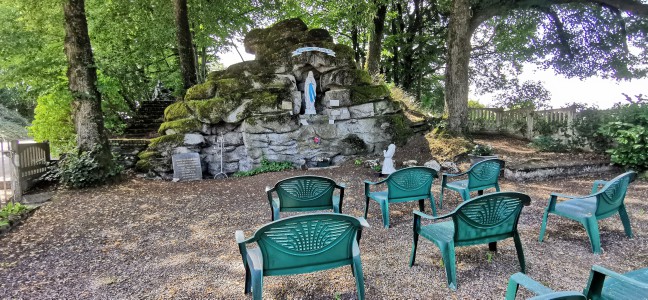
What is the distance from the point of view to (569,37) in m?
11.1

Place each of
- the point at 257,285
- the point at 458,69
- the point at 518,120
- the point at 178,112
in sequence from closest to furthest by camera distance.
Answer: the point at 257,285 → the point at 178,112 → the point at 458,69 → the point at 518,120

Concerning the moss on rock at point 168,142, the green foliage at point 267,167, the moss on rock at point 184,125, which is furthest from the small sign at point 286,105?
the moss on rock at point 168,142

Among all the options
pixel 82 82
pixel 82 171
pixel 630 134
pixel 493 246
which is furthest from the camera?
pixel 82 82

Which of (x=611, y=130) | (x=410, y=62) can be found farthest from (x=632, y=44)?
(x=410, y=62)

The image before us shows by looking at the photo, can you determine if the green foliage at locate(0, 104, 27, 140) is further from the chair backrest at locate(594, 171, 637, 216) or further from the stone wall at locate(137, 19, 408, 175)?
the chair backrest at locate(594, 171, 637, 216)

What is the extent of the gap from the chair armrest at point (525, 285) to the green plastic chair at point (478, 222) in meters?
0.68

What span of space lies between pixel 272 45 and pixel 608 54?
35.2 ft

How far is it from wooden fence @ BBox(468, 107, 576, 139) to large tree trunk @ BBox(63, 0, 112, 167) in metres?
11.3

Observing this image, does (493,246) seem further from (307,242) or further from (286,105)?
(286,105)

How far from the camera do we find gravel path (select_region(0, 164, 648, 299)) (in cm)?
282

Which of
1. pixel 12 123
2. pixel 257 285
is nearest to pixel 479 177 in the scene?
pixel 257 285

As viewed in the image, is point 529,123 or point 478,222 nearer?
point 478,222

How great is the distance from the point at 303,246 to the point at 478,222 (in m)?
1.47

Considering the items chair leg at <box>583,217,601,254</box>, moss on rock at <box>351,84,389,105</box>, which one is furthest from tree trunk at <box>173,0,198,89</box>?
chair leg at <box>583,217,601,254</box>
